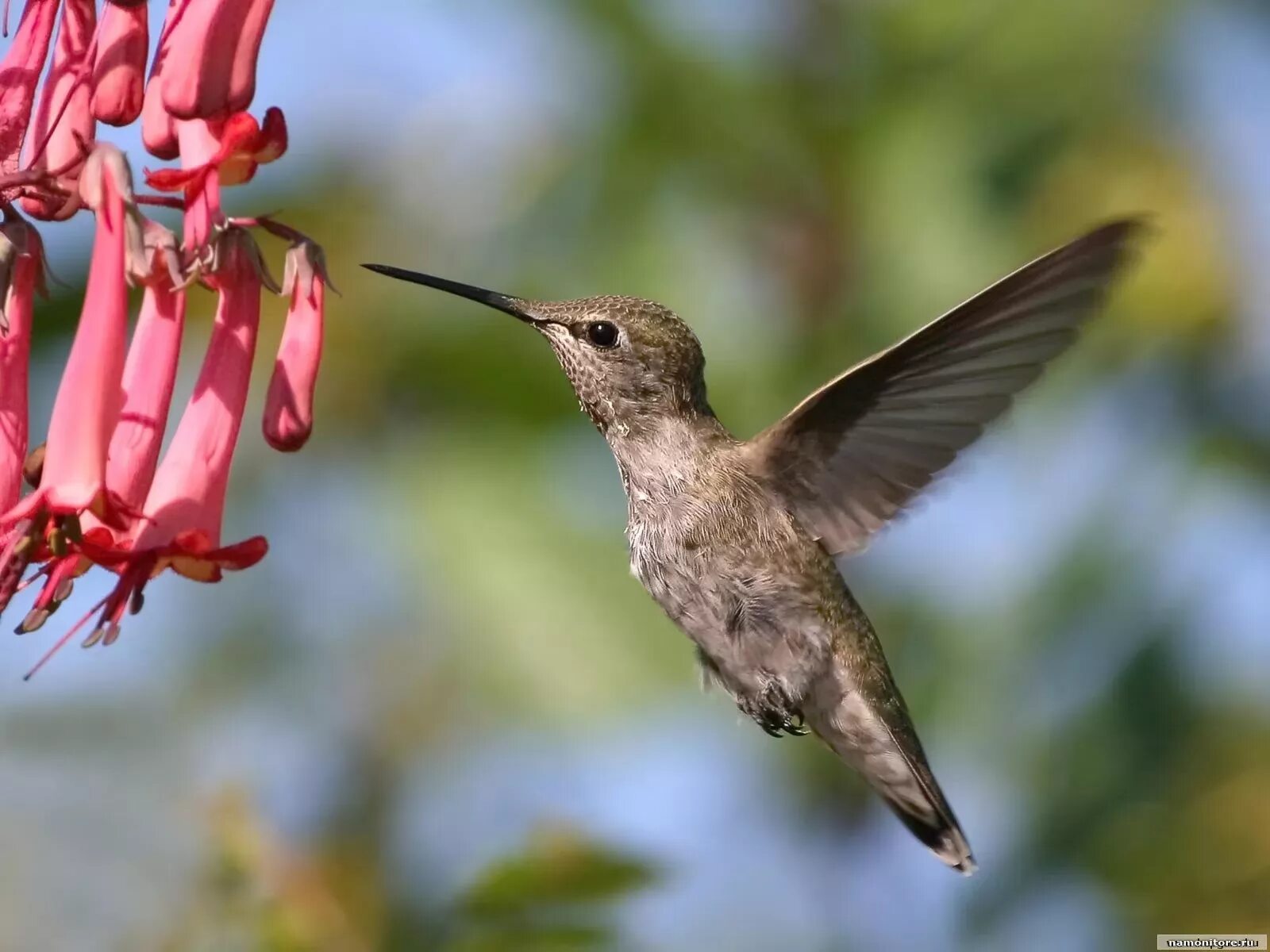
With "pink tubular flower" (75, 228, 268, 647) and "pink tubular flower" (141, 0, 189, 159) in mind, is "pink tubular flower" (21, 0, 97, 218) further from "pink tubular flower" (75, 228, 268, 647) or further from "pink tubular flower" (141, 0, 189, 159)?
"pink tubular flower" (75, 228, 268, 647)

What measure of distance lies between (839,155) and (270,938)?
6.49ft

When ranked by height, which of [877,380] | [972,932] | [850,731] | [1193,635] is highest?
[877,380]

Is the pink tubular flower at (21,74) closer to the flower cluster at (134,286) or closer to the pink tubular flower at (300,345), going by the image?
the flower cluster at (134,286)

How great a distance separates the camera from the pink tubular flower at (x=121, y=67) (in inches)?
86.5

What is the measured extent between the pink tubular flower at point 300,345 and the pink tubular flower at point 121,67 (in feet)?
1.05

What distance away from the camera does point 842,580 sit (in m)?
3.73

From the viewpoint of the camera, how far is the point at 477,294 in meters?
3.39

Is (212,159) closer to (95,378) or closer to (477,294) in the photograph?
(95,378)

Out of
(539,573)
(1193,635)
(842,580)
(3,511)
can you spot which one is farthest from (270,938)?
(1193,635)

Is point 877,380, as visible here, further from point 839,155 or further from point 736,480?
point 839,155

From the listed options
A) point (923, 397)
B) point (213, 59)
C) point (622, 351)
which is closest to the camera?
point (213, 59)

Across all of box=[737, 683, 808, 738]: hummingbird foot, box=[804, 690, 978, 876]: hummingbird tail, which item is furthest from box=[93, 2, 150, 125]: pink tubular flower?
box=[804, 690, 978, 876]: hummingbird tail

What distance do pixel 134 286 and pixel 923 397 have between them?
1.57 m

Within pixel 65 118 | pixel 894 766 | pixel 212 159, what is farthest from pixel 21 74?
pixel 894 766
